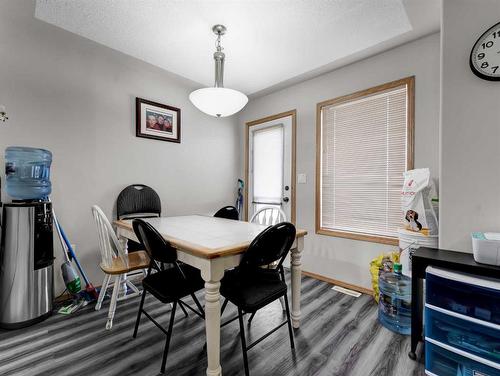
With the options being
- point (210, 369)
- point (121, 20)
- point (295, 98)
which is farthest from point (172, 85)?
point (210, 369)

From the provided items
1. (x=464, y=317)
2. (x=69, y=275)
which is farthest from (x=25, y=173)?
(x=464, y=317)

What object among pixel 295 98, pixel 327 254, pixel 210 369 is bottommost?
pixel 210 369

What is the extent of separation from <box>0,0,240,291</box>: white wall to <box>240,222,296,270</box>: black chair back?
6.41 feet

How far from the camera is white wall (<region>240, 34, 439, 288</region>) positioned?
2113 millimetres

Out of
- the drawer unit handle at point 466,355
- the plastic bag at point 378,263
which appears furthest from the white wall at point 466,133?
the drawer unit handle at point 466,355

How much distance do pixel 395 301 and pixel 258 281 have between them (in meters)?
1.14

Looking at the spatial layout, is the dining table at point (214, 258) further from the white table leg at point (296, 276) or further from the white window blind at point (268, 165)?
the white window blind at point (268, 165)

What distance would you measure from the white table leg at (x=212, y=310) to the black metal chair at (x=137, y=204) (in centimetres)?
155

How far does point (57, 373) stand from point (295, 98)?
134 inches

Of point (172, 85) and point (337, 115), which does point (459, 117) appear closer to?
point (337, 115)

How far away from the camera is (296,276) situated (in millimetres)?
1778

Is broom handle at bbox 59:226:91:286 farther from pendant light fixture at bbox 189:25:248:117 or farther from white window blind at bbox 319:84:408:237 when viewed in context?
white window blind at bbox 319:84:408:237

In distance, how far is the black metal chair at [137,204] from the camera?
254 cm

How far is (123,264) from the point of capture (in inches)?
74.2
